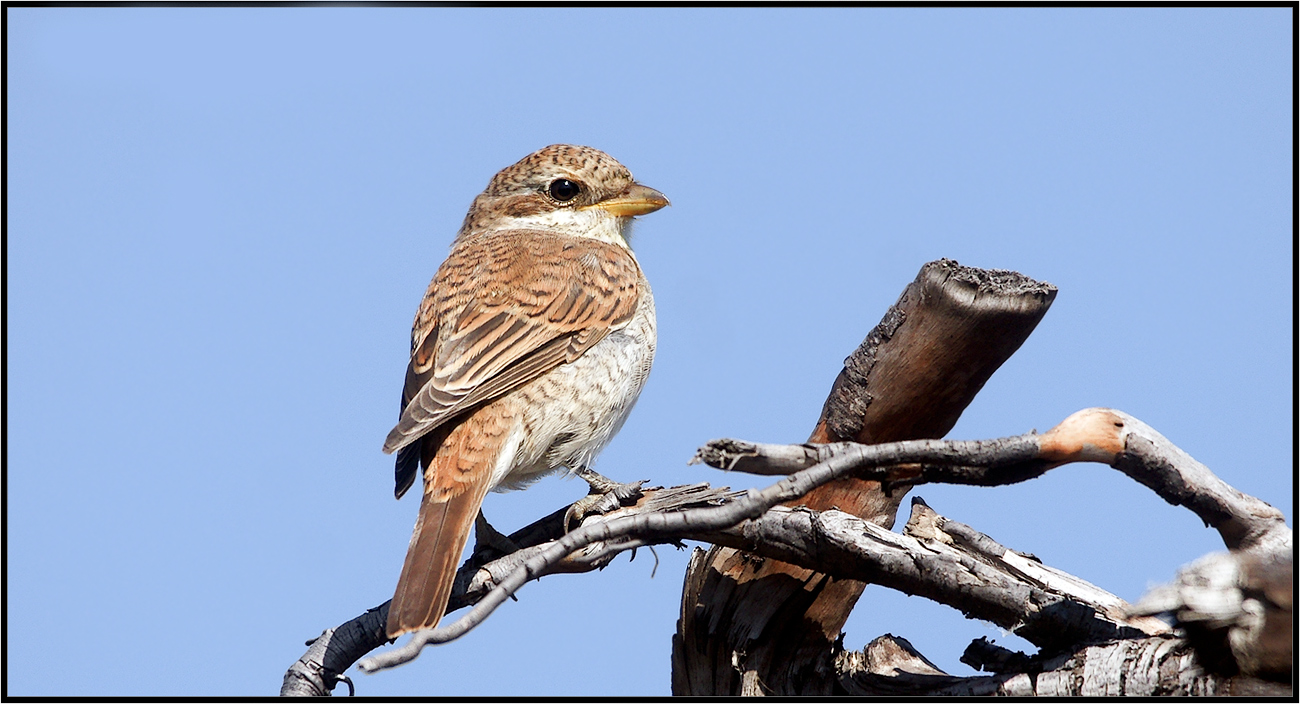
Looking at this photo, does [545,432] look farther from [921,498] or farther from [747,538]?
[921,498]

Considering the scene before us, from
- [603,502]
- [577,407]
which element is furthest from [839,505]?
[577,407]

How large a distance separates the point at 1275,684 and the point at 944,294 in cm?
168

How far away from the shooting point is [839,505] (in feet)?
14.6

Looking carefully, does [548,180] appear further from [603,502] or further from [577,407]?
[603,502]

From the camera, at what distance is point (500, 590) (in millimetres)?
2982

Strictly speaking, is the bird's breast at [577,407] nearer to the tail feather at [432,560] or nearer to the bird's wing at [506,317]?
the bird's wing at [506,317]

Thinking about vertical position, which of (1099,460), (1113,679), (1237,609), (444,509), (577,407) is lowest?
(1113,679)

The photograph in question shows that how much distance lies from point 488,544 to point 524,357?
2.75 feet

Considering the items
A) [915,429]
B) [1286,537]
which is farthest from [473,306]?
[1286,537]

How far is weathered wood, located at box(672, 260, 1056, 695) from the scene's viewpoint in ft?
13.9

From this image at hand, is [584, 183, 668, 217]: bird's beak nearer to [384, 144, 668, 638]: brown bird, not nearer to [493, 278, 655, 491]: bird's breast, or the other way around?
[384, 144, 668, 638]: brown bird

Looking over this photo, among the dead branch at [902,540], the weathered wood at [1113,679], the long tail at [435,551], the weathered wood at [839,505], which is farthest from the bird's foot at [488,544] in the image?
the weathered wood at [1113,679]

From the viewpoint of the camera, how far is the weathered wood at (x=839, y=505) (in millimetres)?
4246

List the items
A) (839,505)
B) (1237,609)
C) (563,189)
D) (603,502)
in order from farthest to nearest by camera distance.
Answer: (563,189) < (603,502) < (839,505) < (1237,609)
